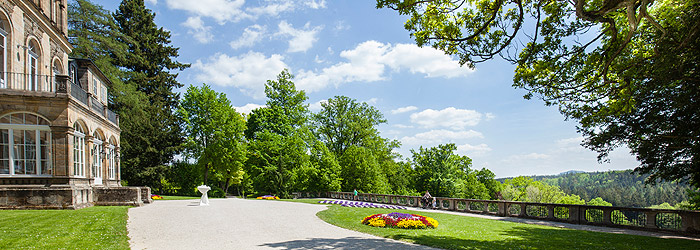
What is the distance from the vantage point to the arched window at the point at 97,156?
70.0ft

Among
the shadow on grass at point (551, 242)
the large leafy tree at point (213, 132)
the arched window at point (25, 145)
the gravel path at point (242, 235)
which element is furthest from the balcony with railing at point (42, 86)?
the large leafy tree at point (213, 132)

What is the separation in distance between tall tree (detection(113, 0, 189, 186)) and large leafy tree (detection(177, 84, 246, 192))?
5.87ft

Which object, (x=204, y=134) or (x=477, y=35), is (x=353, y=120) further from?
(x=477, y=35)

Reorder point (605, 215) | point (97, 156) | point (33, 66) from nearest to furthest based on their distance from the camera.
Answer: point (605, 215) → point (33, 66) → point (97, 156)

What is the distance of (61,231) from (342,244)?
7.22 m

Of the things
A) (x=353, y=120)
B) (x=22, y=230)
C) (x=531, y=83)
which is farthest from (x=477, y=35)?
(x=353, y=120)

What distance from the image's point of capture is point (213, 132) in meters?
40.6

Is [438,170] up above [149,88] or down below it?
below

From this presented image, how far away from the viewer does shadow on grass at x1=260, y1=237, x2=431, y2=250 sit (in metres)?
9.26

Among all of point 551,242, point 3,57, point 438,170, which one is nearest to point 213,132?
point 3,57

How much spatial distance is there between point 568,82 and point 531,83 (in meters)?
1.01

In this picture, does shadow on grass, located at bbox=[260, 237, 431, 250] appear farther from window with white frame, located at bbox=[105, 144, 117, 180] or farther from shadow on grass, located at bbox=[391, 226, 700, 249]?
window with white frame, located at bbox=[105, 144, 117, 180]

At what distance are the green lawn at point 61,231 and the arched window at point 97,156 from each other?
7740 mm

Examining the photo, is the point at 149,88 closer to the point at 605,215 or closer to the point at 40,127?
the point at 40,127
